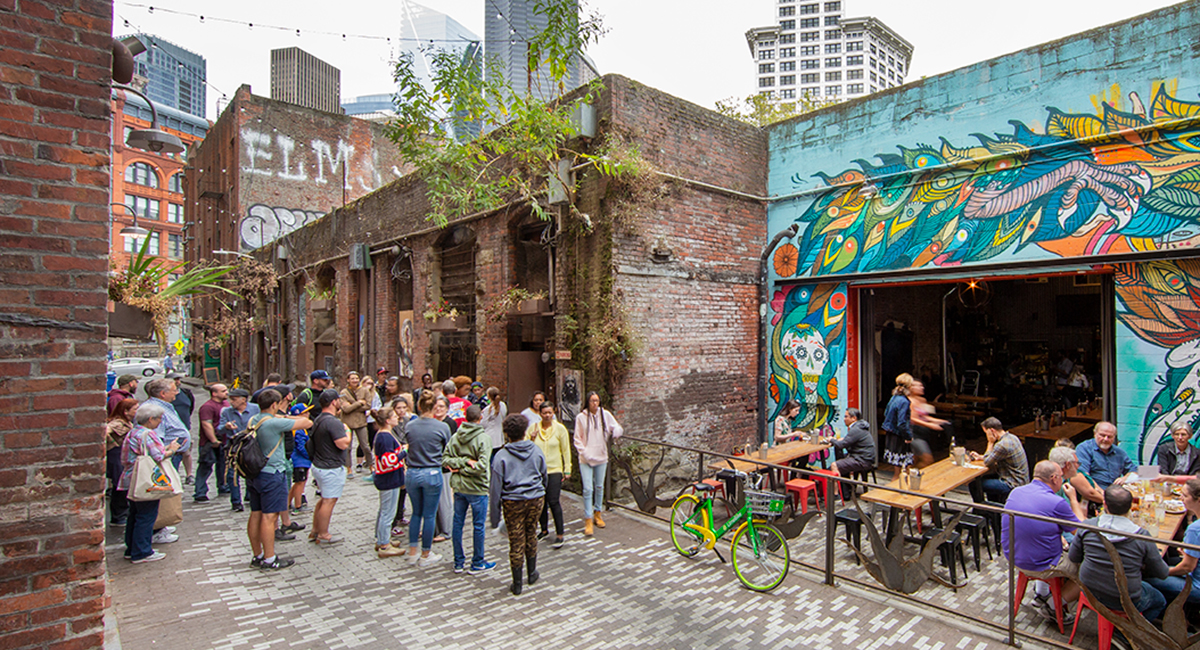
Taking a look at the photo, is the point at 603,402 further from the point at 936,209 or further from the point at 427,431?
the point at 936,209

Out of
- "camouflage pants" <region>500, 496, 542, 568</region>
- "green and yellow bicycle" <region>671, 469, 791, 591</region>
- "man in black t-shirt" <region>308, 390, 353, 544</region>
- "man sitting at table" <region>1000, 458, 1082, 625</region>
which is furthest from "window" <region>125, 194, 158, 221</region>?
"man sitting at table" <region>1000, 458, 1082, 625</region>

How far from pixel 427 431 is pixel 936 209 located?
757 cm

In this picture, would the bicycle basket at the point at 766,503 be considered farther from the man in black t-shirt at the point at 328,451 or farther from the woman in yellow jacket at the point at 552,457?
the man in black t-shirt at the point at 328,451

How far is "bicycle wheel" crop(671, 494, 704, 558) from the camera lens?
616 centimetres

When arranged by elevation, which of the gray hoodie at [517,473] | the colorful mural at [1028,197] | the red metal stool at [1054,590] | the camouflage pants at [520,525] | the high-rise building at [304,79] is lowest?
the red metal stool at [1054,590]

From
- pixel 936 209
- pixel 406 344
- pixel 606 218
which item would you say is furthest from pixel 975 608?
pixel 406 344

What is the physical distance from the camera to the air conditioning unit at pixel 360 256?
1476cm

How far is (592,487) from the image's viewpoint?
7.27 m

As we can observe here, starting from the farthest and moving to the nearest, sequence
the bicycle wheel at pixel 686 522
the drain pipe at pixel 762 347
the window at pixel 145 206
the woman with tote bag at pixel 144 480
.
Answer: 1. the window at pixel 145 206
2. the drain pipe at pixel 762 347
3. the bicycle wheel at pixel 686 522
4. the woman with tote bag at pixel 144 480

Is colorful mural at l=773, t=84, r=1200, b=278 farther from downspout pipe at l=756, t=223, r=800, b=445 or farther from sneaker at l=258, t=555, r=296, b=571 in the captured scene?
sneaker at l=258, t=555, r=296, b=571

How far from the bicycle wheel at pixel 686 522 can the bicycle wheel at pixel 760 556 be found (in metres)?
0.60

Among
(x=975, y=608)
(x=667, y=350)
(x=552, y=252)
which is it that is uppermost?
(x=552, y=252)

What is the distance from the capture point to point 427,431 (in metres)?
5.90

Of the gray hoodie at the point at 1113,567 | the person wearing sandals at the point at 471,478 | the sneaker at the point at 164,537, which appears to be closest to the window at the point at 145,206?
the sneaker at the point at 164,537
